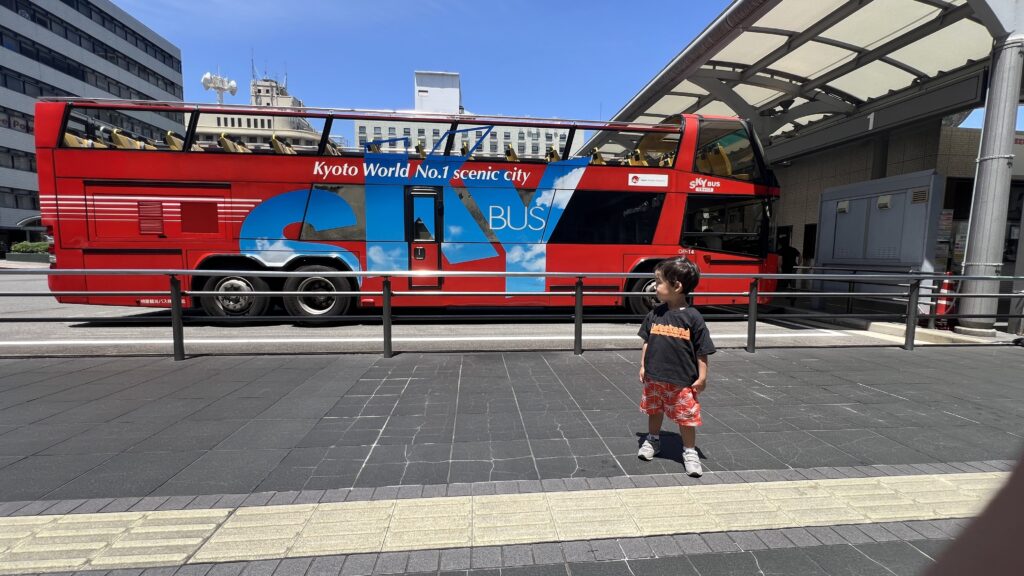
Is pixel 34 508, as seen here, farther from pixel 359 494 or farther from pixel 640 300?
pixel 640 300

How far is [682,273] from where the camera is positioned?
281 centimetres

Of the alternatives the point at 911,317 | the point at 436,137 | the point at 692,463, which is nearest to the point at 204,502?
the point at 692,463

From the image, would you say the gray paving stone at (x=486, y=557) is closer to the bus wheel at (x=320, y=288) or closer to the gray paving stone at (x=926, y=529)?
the gray paving stone at (x=926, y=529)

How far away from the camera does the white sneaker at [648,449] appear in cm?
295

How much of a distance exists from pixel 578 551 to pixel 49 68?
62.2 meters

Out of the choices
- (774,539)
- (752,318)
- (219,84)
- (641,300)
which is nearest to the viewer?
(774,539)

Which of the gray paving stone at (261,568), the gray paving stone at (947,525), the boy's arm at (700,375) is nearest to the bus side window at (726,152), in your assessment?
the boy's arm at (700,375)

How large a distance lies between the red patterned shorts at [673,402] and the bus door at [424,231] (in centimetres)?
567

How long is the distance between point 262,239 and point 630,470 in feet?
24.4

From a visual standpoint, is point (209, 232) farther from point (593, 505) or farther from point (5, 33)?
point (5, 33)

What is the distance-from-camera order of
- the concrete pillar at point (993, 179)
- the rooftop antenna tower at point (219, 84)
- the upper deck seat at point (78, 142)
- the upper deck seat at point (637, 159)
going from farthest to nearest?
the rooftop antenna tower at point (219, 84)
the upper deck seat at point (637, 159)
the upper deck seat at point (78, 142)
the concrete pillar at point (993, 179)

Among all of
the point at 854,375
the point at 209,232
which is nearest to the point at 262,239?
the point at 209,232

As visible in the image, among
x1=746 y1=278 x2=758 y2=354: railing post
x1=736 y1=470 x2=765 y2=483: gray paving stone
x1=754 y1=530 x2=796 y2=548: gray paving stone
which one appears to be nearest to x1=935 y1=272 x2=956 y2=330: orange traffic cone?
x1=746 y1=278 x2=758 y2=354: railing post

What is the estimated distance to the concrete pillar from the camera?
643cm
